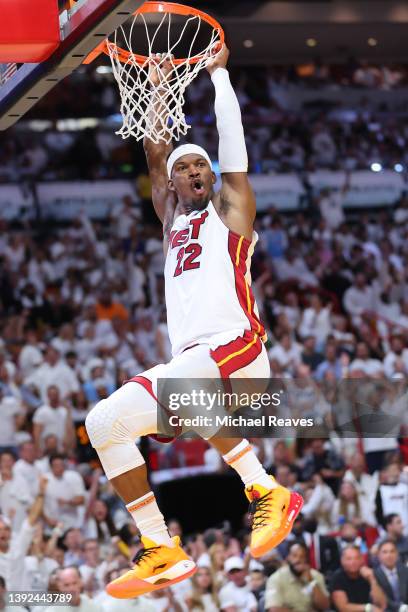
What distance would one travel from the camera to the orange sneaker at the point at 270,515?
6.83 metres

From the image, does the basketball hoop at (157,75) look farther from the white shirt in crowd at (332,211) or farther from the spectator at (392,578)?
the white shirt in crowd at (332,211)

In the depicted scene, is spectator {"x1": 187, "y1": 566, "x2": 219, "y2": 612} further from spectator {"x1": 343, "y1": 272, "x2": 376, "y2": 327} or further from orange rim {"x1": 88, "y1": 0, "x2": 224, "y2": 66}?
spectator {"x1": 343, "y1": 272, "x2": 376, "y2": 327}

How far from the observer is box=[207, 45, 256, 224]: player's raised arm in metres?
Result: 7.07

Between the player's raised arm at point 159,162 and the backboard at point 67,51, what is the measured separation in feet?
2.88

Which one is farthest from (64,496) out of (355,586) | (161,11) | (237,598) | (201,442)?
(161,11)

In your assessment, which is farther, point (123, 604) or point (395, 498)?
point (395, 498)

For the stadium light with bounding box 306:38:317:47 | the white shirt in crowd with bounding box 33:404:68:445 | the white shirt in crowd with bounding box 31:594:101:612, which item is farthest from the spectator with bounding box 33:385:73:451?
the stadium light with bounding box 306:38:317:47

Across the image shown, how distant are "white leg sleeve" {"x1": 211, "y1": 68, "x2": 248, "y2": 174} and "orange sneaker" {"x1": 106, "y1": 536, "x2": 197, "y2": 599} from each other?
2.25 meters

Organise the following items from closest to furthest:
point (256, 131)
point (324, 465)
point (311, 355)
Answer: point (324, 465), point (311, 355), point (256, 131)

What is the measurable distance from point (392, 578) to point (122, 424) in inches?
213

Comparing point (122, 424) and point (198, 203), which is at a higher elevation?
point (198, 203)

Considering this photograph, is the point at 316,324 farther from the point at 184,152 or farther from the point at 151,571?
the point at 151,571

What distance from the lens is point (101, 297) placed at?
59.0ft

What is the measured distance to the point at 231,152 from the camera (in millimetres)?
7074
